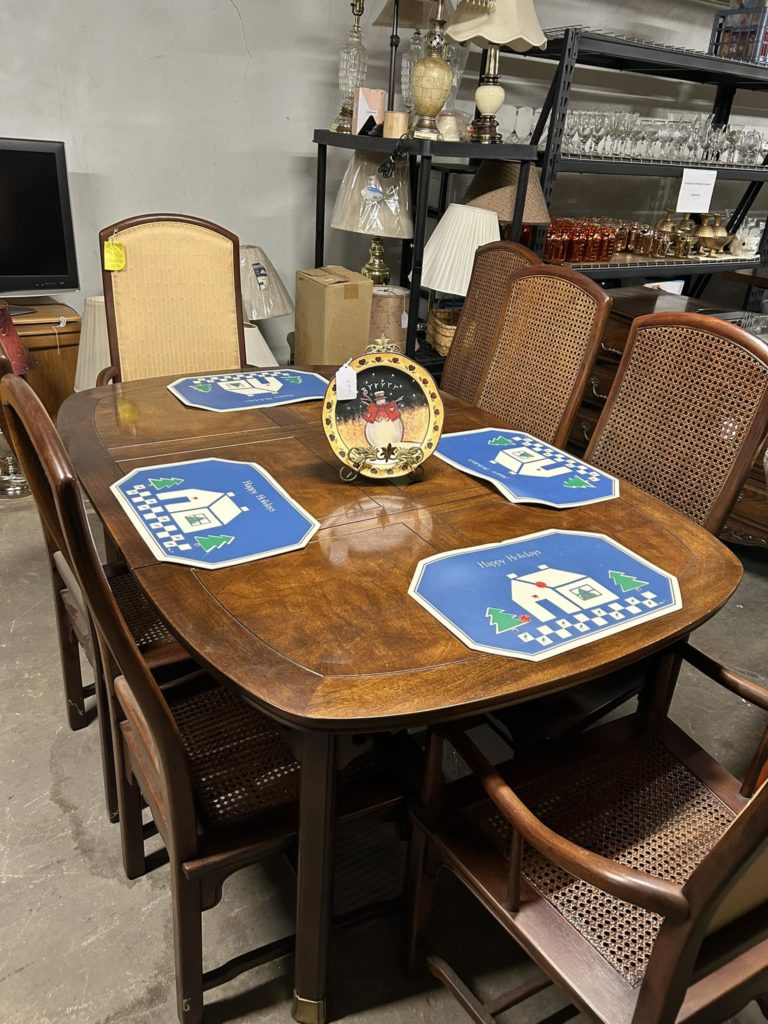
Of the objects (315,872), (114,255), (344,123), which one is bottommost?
(315,872)

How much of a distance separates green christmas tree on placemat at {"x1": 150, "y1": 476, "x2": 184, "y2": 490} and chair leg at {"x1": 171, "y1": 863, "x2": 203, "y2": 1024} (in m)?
0.66

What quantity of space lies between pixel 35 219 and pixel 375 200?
1.31 metres

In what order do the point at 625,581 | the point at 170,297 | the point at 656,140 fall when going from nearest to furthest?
the point at 625,581 → the point at 170,297 → the point at 656,140

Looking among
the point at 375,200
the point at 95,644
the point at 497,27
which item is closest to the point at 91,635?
the point at 95,644

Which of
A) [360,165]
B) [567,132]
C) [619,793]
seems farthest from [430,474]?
[567,132]

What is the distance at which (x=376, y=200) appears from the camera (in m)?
3.06

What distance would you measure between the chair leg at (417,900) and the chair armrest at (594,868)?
0.28 m

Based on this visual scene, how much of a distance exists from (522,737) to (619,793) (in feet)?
0.83

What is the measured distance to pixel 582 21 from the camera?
4.00 m

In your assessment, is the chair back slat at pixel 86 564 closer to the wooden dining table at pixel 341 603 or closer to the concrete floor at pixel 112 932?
the wooden dining table at pixel 341 603

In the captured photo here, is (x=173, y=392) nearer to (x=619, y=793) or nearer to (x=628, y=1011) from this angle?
(x=619, y=793)

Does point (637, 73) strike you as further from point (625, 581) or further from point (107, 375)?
point (625, 581)

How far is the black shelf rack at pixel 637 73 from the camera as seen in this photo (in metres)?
2.95

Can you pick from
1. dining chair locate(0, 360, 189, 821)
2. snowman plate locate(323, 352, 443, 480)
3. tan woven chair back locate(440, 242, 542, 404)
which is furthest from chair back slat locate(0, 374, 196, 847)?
tan woven chair back locate(440, 242, 542, 404)
